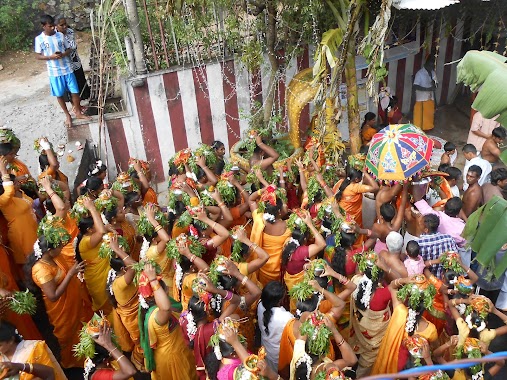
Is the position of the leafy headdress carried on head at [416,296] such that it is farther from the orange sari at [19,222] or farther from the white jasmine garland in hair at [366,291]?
the orange sari at [19,222]

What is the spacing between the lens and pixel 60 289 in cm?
483

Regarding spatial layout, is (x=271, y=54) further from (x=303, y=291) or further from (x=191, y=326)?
(x=191, y=326)

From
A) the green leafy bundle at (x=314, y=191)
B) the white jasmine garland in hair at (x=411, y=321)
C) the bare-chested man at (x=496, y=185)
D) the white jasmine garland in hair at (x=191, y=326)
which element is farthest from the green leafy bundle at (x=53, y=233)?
the bare-chested man at (x=496, y=185)

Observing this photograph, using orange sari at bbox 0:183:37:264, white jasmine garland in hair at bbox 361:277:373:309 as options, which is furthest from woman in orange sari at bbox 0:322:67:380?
white jasmine garland in hair at bbox 361:277:373:309

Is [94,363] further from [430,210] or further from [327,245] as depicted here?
[430,210]

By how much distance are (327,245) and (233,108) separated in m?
4.07

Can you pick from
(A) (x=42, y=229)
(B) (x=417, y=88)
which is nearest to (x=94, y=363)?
(A) (x=42, y=229)

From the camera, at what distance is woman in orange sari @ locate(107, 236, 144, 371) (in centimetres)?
463

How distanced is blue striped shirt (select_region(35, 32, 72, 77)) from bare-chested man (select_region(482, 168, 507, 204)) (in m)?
6.21

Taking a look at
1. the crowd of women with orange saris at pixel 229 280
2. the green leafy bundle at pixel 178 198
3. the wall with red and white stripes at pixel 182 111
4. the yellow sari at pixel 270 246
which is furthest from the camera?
the wall with red and white stripes at pixel 182 111

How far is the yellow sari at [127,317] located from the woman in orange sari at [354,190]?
8.35 feet

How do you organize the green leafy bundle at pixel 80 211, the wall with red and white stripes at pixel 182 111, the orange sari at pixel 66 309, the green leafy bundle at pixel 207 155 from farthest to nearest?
the wall with red and white stripes at pixel 182 111, the green leafy bundle at pixel 207 155, the green leafy bundle at pixel 80 211, the orange sari at pixel 66 309

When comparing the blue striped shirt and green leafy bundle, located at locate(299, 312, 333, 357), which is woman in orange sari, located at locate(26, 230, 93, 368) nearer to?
green leafy bundle, located at locate(299, 312, 333, 357)

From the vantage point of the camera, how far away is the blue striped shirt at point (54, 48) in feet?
25.4
